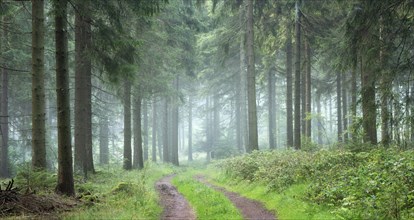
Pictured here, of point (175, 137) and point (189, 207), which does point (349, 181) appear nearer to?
point (189, 207)

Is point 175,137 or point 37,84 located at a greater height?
point 37,84

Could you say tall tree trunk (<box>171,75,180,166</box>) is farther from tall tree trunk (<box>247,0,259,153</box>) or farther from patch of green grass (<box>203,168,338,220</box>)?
patch of green grass (<box>203,168,338,220</box>)

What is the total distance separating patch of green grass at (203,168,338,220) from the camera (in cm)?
812

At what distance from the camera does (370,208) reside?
22.9 ft

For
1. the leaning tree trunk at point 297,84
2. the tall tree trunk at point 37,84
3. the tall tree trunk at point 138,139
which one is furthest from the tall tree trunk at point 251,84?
the tall tree trunk at point 37,84

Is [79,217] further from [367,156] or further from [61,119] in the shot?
[367,156]

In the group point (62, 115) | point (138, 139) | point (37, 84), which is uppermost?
point (37, 84)

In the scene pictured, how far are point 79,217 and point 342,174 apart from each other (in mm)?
6787

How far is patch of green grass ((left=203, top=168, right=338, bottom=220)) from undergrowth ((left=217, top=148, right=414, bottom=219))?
10 centimetres

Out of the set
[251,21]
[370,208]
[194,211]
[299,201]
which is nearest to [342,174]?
[299,201]

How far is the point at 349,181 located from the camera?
8.84 m

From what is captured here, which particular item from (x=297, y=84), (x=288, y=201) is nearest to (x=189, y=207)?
(x=288, y=201)

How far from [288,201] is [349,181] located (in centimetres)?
166

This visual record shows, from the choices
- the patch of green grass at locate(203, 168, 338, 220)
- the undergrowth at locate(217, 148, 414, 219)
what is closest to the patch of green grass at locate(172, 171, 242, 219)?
the patch of green grass at locate(203, 168, 338, 220)
